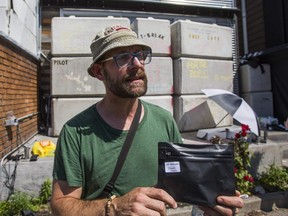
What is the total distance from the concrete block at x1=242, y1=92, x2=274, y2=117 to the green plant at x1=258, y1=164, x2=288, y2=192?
395cm

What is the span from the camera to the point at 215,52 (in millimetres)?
7586

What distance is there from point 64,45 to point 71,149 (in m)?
5.23

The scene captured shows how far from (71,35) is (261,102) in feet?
20.4

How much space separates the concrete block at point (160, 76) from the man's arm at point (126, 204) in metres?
5.39

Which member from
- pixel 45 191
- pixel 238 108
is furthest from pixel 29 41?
pixel 238 108

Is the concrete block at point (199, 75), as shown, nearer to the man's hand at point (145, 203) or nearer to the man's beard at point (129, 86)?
the man's beard at point (129, 86)

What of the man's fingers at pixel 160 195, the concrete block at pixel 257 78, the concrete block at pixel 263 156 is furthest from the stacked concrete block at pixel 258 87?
the man's fingers at pixel 160 195

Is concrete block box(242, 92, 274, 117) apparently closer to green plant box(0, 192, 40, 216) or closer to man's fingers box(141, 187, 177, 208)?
green plant box(0, 192, 40, 216)

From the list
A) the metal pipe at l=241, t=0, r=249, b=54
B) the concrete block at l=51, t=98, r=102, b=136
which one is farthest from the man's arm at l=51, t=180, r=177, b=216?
the metal pipe at l=241, t=0, r=249, b=54

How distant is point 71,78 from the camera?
21.4 ft

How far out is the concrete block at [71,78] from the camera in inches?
254

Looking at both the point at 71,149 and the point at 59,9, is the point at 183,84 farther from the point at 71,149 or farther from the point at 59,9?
the point at 71,149

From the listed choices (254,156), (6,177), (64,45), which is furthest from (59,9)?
(254,156)

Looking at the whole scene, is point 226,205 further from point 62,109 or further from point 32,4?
point 32,4
